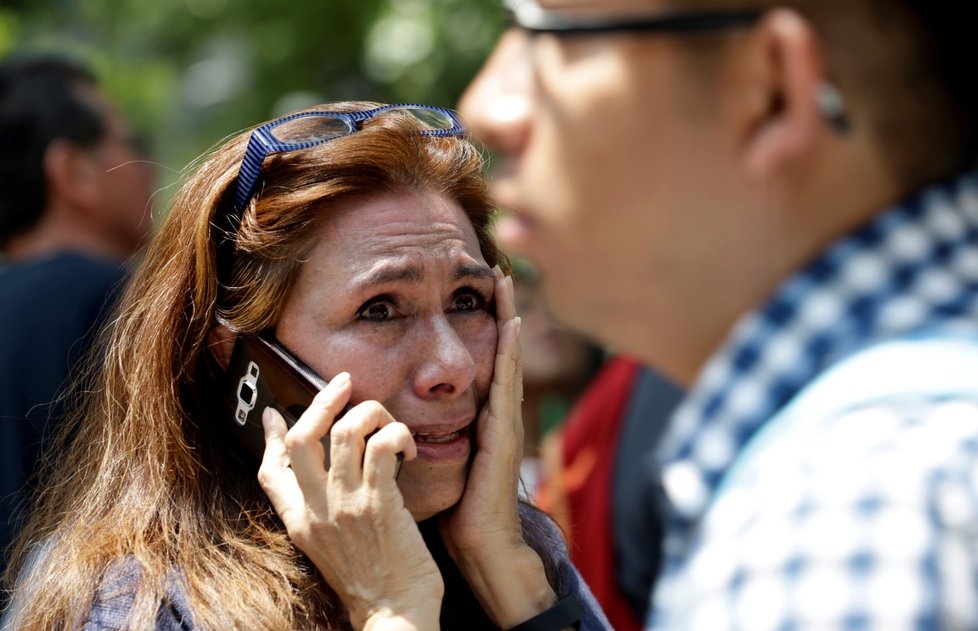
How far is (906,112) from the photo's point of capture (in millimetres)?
1372

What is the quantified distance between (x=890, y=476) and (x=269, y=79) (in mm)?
6852

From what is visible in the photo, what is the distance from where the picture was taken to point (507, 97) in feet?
5.51

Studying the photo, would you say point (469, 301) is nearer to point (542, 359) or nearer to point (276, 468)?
point (276, 468)

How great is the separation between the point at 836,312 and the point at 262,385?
1.21 meters

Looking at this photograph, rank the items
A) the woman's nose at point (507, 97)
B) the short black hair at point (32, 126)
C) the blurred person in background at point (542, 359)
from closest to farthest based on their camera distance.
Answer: the woman's nose at point (507, 97) < the short black hair at point (32, 126) < the blurred person in background at point (542, 359)

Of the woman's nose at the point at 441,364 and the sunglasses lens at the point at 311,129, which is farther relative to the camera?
the sunglasses lens at the point at 311,129

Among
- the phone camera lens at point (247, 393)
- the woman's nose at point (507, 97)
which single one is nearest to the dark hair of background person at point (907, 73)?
the woman's nose at point (507, 97)

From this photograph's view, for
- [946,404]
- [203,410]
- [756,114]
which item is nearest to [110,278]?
[203,410]

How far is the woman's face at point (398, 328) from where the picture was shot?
7.03 ft

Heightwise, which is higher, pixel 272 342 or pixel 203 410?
pixel 272 342

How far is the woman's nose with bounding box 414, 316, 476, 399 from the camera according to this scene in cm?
214

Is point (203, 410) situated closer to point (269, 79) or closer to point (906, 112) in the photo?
point (906, 112)

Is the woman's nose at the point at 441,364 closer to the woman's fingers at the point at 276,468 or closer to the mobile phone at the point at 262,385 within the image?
the mobile phone at the point at 262,385

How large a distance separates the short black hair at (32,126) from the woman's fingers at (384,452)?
320cm
